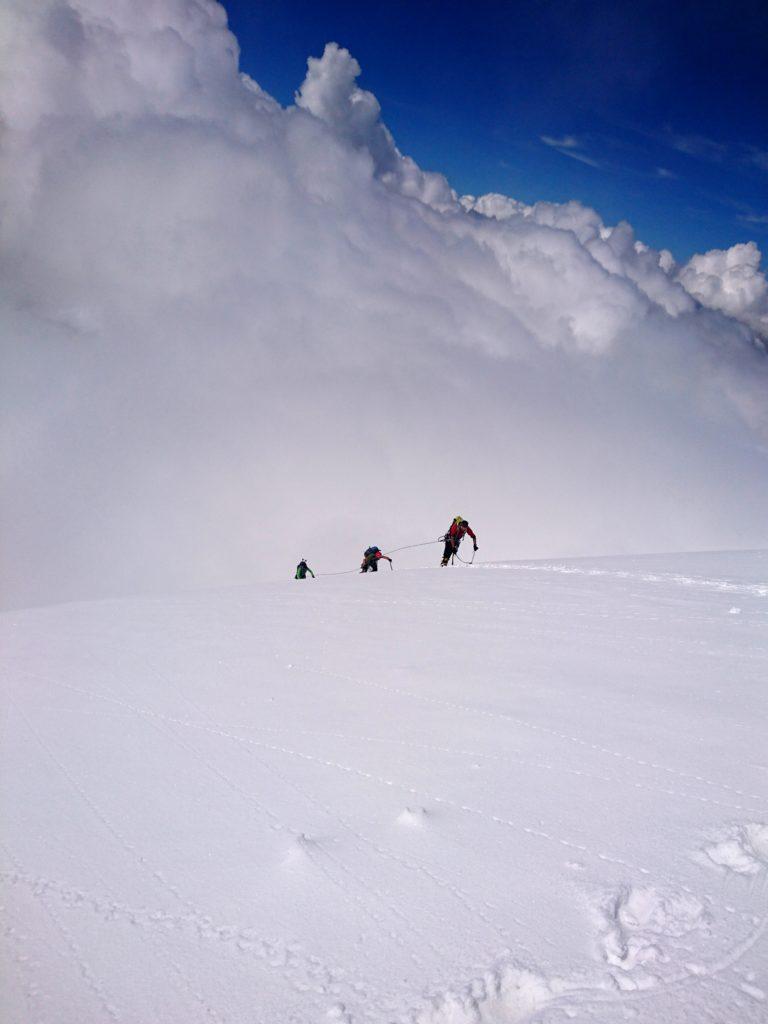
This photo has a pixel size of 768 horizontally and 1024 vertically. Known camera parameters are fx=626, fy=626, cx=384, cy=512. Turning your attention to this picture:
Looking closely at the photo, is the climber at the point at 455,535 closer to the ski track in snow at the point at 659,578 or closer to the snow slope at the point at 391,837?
the ski track in snow at the point at 659,578

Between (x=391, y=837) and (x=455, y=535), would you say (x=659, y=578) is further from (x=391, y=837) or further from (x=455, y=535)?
(x=391, y=837)

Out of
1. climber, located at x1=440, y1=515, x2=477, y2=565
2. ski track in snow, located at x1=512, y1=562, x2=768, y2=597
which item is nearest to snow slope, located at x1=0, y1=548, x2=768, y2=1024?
ski track in snow, located at x1=512, y1=562, x2=768, y2=597

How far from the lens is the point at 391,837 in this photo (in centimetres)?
370

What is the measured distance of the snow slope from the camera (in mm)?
2629

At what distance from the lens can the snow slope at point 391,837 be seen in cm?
263

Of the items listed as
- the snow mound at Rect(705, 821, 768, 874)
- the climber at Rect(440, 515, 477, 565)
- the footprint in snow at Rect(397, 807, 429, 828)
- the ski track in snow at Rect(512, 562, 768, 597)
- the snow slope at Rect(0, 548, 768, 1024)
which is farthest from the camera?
the climber at Rect(440, 515, 477, 565)

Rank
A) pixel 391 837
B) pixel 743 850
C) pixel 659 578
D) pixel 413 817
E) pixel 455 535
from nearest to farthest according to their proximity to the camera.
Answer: pixel 743 850
pixel 391 837
pixel 413 817
pixel 659 578
pixel 455 535

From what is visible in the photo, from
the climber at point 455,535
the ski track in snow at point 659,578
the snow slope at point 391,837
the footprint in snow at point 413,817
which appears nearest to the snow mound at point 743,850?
the snow slope at point 391,837

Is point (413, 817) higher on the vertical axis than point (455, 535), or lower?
lower

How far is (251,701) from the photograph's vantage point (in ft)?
20.5

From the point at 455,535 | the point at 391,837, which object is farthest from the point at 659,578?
the point at 391,837

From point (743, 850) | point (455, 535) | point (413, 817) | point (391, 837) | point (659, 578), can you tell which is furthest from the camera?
point (455, 535)

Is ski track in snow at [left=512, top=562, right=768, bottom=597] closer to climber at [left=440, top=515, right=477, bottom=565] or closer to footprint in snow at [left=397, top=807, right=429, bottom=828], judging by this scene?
climber at [left=440, top=515, right=477, bottom=565]

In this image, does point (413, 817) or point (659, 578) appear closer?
point (413, 817)
